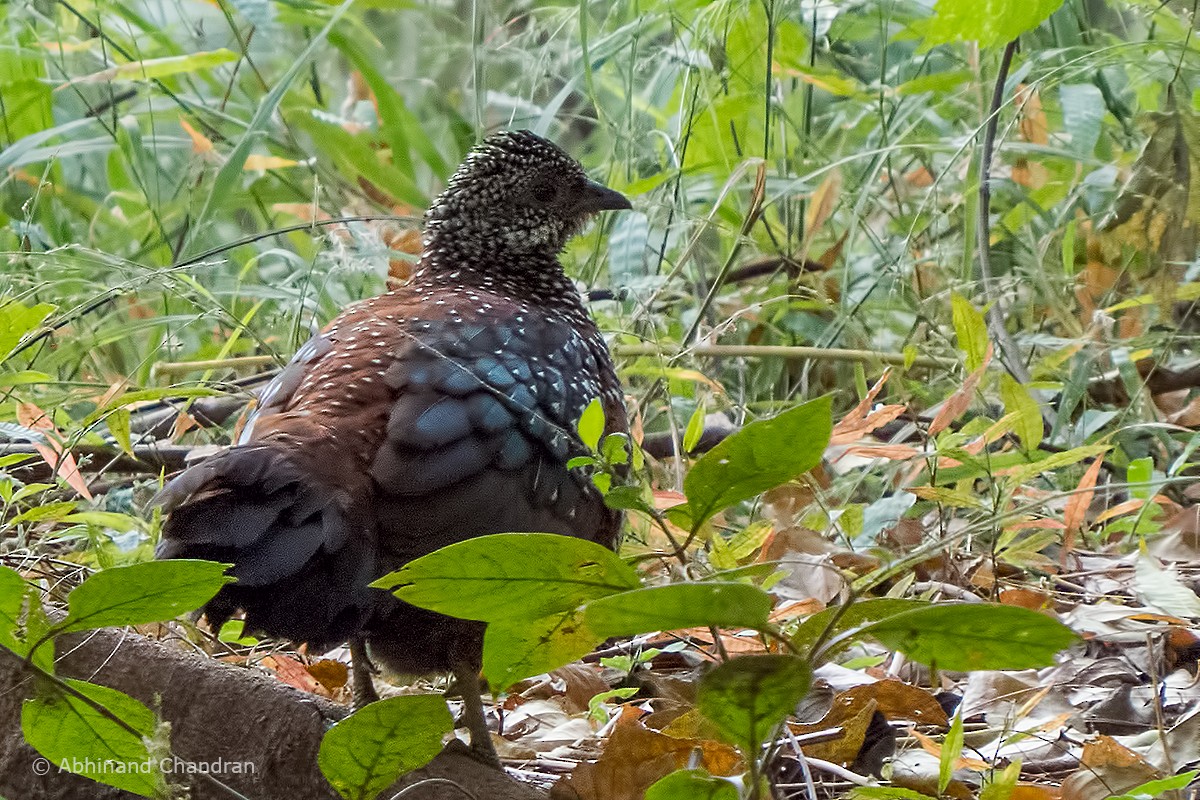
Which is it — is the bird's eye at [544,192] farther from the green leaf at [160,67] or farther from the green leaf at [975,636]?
the green leaf at [975,636]

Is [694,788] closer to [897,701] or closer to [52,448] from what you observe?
[897,701]

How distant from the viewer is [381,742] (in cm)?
146

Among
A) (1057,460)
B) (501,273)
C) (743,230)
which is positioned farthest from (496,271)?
(1057,460)

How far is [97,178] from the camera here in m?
5.70

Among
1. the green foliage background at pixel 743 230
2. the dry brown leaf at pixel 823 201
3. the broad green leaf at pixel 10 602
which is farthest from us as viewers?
the dry brown leaf at pixel 823 201

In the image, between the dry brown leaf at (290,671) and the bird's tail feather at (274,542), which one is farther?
the dry brown leaf at (290,671)

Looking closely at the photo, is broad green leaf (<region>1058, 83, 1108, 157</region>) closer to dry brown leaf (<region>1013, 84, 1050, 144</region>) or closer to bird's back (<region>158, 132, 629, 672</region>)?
dry brown leaf (<region>1013, 84, 1050, 144</region>)

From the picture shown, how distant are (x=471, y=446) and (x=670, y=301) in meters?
1.62

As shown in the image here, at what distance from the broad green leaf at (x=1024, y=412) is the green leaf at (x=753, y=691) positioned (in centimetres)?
131

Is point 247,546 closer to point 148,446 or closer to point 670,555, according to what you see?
point 670,555

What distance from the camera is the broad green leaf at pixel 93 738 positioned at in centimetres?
142

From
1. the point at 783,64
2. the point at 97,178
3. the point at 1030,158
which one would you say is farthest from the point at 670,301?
the point at 97,178

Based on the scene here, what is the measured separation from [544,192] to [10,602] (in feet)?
6.16

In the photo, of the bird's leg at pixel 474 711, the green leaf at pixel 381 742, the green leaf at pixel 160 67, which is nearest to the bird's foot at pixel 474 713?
the bird's leg at pixel 474 711
